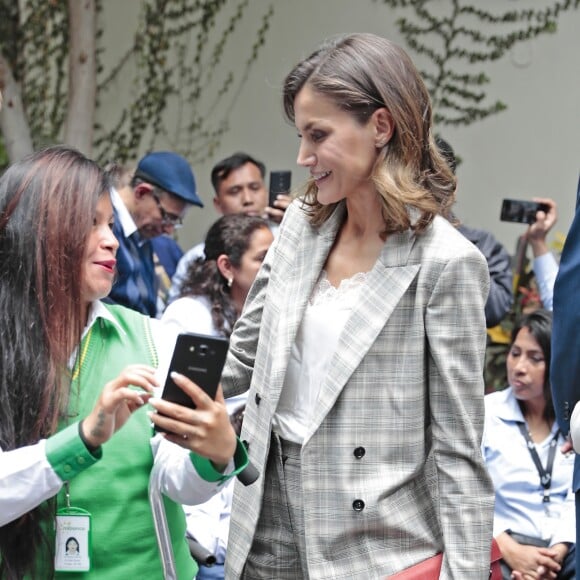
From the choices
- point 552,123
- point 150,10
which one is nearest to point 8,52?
point 150,10

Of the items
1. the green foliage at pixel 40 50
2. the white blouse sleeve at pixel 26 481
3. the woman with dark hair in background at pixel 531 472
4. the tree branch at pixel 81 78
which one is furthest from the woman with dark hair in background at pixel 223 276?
the green foliage at pixel 40 50

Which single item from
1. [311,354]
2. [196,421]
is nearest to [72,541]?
[196,421]

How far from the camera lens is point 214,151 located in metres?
8.54

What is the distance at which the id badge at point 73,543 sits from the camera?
2.14m

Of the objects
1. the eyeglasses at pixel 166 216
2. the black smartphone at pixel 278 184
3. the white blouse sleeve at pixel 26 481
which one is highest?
the black smartphone at pixel 278 184

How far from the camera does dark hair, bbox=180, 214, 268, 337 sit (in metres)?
4.18

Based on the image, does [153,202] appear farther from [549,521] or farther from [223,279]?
[549,521]

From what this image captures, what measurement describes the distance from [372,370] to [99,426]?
608 millimetres

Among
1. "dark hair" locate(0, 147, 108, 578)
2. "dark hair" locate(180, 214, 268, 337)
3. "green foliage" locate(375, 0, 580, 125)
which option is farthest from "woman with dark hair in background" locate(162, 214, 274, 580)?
"green foliage" locate(375, 0, 580, 125)

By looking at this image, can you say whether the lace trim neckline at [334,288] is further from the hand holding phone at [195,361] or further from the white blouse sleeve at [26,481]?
the white blouse sleeve at [26,481]

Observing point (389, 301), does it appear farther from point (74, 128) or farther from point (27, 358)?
point (74, 128)

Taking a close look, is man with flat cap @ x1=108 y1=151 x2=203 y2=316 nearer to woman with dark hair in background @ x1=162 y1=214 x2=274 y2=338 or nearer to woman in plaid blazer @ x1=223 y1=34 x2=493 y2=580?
woman with dark hair in background @ x1=162 y1=214 x2=274 y2=338

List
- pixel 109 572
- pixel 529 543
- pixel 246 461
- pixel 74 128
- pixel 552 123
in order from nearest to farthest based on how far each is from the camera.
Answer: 1. pixel 246 461
2. pixel 109 572
3. pixel 529 543
4. pixel 552 123
5. pixel 74 128

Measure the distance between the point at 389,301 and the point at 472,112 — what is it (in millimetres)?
4997
